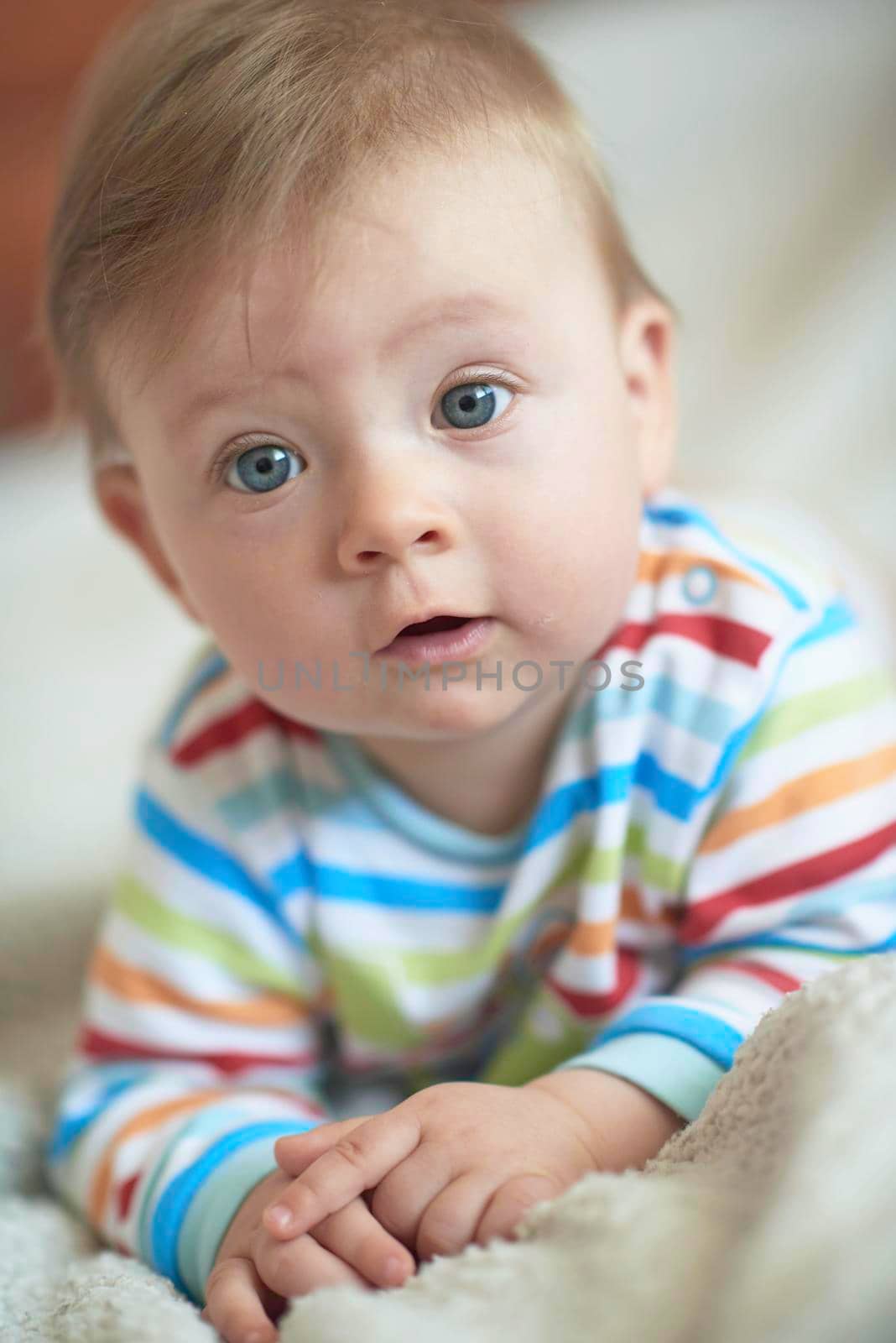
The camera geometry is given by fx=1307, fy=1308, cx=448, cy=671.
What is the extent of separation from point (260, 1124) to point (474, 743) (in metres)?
0.24

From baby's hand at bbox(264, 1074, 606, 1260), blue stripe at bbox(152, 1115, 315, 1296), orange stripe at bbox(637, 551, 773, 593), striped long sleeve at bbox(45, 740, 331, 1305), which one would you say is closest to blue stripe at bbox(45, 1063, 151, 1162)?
striped long sleeve at bbox(45, 740, 331, 1305)

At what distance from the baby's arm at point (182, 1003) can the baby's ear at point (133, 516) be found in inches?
4.8

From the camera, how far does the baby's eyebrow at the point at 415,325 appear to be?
0.59 m

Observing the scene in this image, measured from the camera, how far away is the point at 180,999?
796 millimetres

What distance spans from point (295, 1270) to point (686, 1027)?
0.71 feet

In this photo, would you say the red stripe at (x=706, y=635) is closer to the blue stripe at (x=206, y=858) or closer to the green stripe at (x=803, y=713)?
the green stripe at (x=803, y=713)

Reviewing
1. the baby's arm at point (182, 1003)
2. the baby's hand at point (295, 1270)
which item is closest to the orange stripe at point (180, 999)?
the baby's arm at point (182, 1003)

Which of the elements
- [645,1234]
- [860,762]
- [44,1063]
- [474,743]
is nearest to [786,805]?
[860,762]

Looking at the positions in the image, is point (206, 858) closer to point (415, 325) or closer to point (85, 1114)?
point (85, 1114)

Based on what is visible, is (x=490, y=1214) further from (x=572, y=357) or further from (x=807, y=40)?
(x=807, y=40)

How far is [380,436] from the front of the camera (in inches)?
23.5

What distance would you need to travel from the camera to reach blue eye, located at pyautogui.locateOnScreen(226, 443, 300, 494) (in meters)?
0.62

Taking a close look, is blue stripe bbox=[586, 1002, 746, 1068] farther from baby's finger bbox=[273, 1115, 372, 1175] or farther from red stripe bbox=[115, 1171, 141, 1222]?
red stripe bbox=[115, 1171, 141, 1222]

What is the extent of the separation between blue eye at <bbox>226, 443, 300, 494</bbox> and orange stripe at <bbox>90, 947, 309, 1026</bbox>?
0.33m
